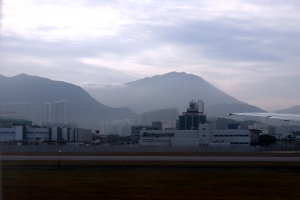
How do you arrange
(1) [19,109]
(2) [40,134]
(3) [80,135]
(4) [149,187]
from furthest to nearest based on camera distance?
(1) [19,109]
(3) [80,135]
(2) [40,134]
(4) [149,187]

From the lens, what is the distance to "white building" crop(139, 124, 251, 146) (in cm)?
8389

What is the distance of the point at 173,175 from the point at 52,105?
161450mm

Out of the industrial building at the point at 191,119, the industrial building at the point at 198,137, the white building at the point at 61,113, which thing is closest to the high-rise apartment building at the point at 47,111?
the white building at the point at 61,113

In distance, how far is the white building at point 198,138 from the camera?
275ft

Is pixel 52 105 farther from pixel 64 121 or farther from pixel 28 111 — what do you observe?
pixel 28 111

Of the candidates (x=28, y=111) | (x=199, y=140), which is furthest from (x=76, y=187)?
(x=28, y=111)

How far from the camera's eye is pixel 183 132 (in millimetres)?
90812

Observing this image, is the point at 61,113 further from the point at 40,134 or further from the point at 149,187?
the point at 149,187

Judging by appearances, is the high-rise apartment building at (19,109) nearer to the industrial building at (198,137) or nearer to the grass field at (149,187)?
the industrial building at (198,137)

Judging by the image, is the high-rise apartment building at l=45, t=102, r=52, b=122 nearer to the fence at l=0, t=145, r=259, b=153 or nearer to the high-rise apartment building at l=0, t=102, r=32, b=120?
the high-rise apartment building at l=0, t=102, r=32, b=120

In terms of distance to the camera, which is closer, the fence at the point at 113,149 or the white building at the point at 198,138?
the fence at the point at 113,149

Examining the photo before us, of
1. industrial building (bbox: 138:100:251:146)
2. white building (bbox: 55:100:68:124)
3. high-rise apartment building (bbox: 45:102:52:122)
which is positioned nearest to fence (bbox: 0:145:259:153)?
industrial building (bbox: 138:100:251:146)

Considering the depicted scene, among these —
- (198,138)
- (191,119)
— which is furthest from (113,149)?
(191,119)

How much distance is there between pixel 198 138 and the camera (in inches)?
3418
